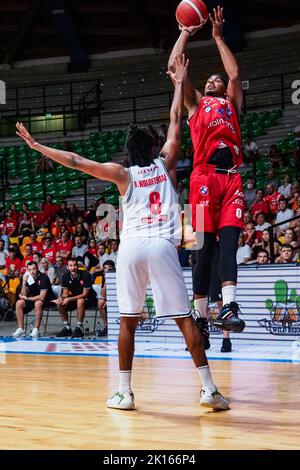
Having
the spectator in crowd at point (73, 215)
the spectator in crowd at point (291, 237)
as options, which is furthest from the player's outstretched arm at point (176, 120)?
the spectator in crowd at point (73, 215)

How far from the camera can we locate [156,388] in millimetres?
6863

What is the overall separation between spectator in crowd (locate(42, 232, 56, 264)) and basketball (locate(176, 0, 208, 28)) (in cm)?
1006

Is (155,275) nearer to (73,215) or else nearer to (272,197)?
(272,197)

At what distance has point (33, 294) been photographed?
1359 centimetres

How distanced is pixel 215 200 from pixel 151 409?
1724 mm

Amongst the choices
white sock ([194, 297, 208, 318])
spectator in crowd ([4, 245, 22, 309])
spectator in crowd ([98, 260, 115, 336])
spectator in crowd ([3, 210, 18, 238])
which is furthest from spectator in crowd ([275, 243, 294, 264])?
spectator in crowd ([3, 210, 18, 238])

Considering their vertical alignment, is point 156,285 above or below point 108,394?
above

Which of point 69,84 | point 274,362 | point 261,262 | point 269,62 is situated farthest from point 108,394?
point 69,84

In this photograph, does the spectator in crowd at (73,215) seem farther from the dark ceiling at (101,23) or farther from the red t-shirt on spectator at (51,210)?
the dark ceiling at (101,23)

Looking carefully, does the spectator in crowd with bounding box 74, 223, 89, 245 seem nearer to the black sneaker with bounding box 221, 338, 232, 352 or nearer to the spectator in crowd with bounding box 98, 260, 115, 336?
the spectator in crowd with bounding box 98, 260, 115, 336

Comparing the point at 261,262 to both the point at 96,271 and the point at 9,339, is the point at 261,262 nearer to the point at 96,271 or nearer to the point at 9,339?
the point at 96,271

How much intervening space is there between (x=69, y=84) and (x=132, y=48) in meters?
2.46

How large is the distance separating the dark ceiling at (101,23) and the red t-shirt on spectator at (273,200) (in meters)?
8.90

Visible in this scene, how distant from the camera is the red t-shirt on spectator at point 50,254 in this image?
15.8m
